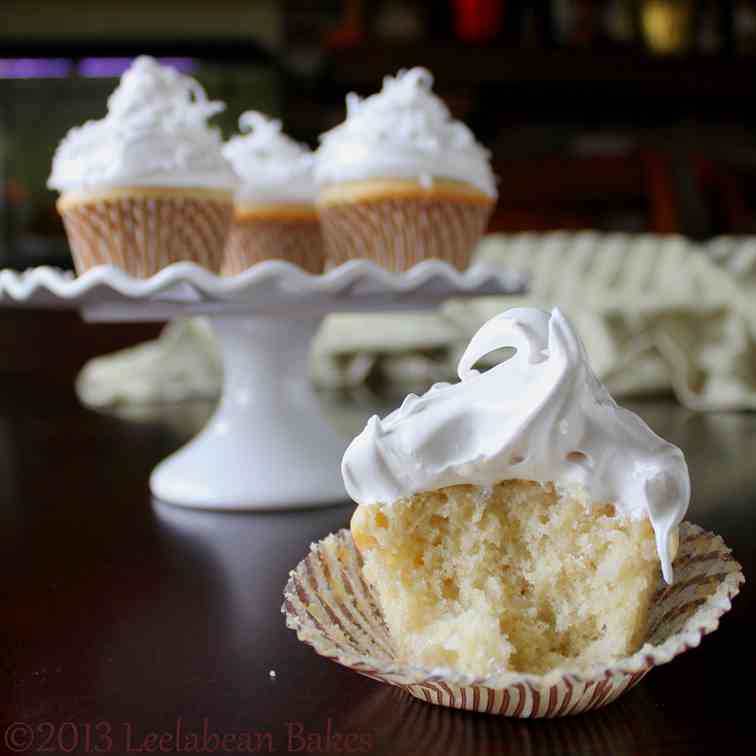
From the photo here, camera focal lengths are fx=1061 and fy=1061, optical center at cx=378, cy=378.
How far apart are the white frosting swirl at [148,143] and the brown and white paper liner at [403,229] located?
16 centimetres

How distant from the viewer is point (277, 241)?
1315 millimetres

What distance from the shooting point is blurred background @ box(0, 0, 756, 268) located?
2.98m

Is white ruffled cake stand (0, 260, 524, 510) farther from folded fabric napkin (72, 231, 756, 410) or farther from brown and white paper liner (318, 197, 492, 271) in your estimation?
folded fabric napkin (72, 231, 756, 410)

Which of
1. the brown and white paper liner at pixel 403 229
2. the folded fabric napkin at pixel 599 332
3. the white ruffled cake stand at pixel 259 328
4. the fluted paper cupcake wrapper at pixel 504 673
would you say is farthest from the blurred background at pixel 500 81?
the fluted paper cupcake wrapper at pixel 504 673

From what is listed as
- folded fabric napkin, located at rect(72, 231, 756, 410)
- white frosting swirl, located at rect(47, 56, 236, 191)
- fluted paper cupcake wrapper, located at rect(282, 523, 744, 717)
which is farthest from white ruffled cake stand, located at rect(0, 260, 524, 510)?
folded fabric napkin, located at rect(72, 231, 756, 410)

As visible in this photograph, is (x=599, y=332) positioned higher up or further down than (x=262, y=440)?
further down

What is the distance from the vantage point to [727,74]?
313 centimetres

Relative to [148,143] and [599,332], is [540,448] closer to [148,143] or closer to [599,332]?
[148,143]

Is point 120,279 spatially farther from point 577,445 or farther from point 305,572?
point 577,445

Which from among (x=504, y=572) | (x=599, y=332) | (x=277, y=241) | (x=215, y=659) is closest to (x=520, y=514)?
(x=504, y=572)

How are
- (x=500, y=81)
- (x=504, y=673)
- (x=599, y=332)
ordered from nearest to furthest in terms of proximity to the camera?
(x=504, y=673) < (x=599, y=332) < (x=500, y=81)

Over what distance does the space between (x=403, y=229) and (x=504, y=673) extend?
78 centimetres

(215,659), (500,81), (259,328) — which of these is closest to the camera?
(215,659)

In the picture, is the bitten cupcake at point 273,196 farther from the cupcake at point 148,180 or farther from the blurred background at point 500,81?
the blurred background at point 500,81
